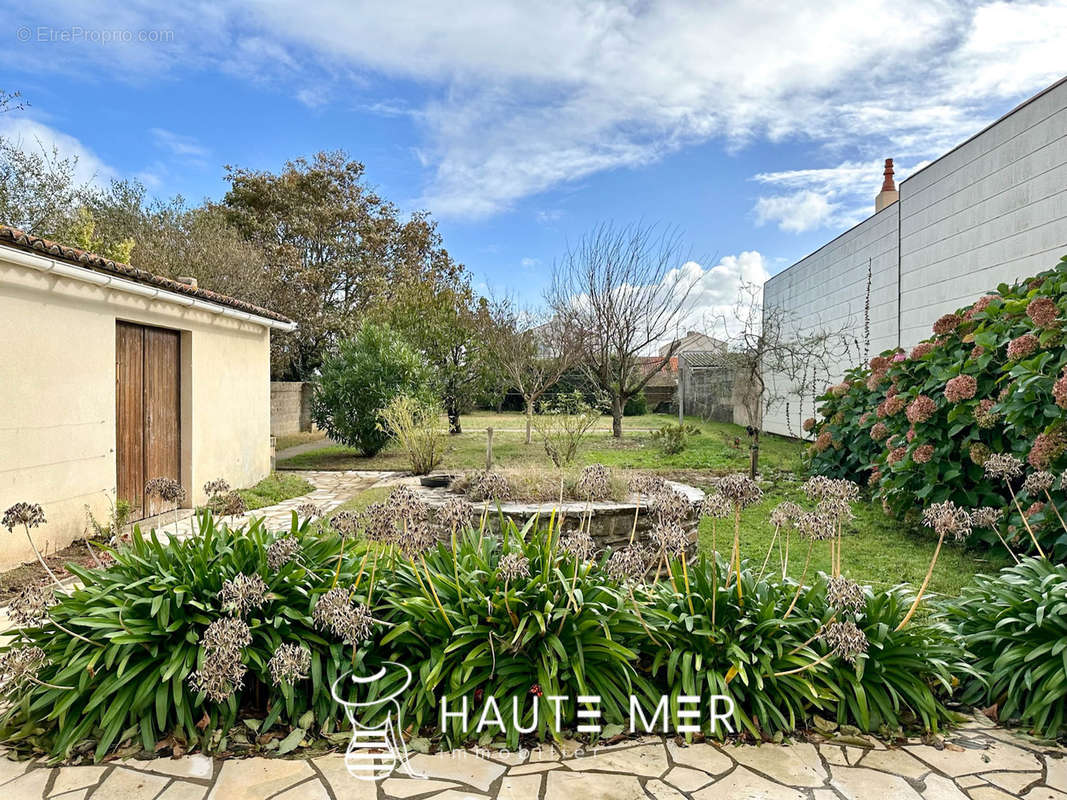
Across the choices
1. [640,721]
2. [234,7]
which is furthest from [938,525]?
[234,7]

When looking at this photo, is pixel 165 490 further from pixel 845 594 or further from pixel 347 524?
pixel 845 594

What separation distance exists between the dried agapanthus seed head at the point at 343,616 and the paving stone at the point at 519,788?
70cm

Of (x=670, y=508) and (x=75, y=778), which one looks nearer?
(x=75, y=778)

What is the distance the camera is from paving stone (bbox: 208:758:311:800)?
6.73ft

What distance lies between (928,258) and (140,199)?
17.6 metres

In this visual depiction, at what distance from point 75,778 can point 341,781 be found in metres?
0.90

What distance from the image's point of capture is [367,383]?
11.8 metres

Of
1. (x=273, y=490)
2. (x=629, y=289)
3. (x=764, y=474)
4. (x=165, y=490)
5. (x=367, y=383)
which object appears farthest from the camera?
(x=629, y=289)

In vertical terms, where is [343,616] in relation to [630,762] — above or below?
above

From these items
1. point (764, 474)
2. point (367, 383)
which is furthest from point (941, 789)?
point (367, 383)

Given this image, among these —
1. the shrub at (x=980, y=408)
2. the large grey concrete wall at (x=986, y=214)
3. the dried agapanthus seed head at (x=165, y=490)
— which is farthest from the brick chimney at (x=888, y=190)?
the dried agapanthus seed head at (x=165, y=490)

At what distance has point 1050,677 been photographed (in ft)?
7.95

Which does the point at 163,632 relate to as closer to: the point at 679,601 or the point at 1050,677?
the point at 679,601

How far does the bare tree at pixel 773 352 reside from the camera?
11.6 m
